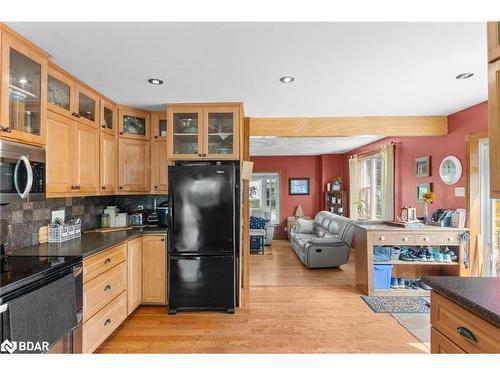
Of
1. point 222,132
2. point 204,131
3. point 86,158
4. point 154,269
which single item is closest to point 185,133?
point 204,131

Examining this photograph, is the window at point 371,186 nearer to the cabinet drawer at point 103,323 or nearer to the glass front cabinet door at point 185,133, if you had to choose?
the glass front cabinet door at point 185,133

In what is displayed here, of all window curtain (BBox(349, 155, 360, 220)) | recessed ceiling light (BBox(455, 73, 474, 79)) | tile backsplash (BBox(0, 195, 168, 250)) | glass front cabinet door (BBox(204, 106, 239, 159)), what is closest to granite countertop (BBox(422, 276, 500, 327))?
recessed ceiling light (BBox(455, 73, 474, 79))

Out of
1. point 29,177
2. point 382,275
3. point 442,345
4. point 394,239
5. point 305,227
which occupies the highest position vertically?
point 29,177

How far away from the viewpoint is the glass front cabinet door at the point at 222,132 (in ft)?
10.3

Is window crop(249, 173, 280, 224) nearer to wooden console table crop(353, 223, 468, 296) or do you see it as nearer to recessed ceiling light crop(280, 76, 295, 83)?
wooden console table crop(353, 223, 468, 296)

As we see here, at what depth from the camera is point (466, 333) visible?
120 cm

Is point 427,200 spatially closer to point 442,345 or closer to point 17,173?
point 442,345

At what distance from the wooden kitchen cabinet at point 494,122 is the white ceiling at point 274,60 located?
0.57 meters

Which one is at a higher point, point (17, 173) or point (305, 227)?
point (17, 173)

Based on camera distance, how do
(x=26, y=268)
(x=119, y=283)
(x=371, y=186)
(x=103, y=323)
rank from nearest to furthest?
1. (x=26, y=268)
2. (x=103, y=323)
3. (x=119, y=283)
4. (x=371, y=186)

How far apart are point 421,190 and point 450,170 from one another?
0.69 metres

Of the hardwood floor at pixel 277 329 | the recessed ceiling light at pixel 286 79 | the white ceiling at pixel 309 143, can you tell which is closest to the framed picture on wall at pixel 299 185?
the white ceiling at pixel 309 143

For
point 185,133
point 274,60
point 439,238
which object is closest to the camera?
point 274,60

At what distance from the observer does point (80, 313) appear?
1.93 meters
